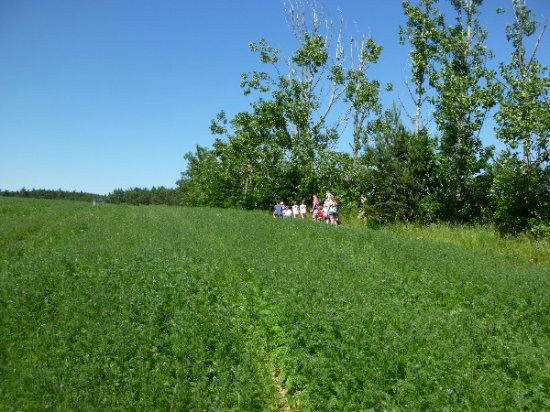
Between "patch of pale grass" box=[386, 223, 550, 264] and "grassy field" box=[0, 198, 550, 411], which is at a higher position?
"patch of pale grass" box=[386, 223, 550, 264]

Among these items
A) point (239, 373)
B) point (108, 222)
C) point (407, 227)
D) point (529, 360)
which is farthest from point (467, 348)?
point (108, 222)

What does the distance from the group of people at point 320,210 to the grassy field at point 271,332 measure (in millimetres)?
12959

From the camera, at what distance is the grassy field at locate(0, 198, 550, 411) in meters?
5.73

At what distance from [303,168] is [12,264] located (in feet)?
92.4

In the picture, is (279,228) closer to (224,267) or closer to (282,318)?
(224,267)

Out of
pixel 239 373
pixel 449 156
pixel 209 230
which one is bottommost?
pixel 239 373

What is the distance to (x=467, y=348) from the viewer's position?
675cm

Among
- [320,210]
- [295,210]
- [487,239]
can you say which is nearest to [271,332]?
[487,239]

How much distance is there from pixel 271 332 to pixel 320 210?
77.2 feet

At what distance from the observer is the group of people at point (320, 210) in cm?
2575

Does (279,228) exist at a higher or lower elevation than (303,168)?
lower

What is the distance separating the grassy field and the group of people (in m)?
13.0

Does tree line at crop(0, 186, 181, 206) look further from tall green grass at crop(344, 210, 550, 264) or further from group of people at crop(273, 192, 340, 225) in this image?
tall green grass at crop(344, 210, 550, 264)

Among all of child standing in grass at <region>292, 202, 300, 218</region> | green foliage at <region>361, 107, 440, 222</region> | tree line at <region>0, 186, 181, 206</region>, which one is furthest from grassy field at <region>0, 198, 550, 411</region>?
tree line at <region>0, 186, 181, 206</region>
